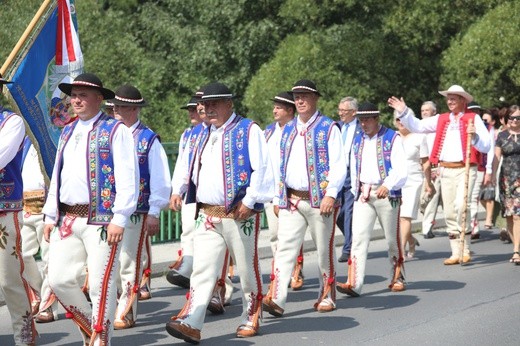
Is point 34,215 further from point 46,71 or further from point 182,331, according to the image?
point 182,331

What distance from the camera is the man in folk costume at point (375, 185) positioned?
1183 centimetres

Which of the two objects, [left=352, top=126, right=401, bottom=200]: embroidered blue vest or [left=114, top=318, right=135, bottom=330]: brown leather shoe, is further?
[left=352, top=126, right=401, bottom=200]: embroidered blue vest

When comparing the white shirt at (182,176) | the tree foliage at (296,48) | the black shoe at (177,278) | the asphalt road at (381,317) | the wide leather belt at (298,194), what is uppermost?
the tree foliage at (296,48)

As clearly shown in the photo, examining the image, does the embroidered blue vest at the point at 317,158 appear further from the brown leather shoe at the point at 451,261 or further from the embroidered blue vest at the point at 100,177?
the brown leather shoe at the point at 451,261

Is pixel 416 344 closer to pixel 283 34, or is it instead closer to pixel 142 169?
pixel 142 169

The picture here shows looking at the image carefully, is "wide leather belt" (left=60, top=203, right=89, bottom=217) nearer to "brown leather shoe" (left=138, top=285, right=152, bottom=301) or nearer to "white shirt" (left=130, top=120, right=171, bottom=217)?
"white shirt" (left=130, top=120, right=171, bottom=217)

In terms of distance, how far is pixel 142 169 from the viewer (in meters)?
10.4

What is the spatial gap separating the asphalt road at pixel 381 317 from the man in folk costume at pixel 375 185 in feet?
1.24

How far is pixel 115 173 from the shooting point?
27.2ft

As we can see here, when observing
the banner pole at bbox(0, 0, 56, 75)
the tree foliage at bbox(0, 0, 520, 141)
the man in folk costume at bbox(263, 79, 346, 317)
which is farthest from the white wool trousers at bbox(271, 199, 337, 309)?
the tree foliage at bbox(0, 0, 520, 141)

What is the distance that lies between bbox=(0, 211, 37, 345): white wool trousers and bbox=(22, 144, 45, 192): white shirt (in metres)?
1.86

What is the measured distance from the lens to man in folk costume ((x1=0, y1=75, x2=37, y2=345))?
8773mm

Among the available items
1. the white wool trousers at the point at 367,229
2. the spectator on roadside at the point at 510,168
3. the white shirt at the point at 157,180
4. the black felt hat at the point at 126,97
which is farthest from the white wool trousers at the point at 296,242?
the spectator on roadside at the point at 510,168

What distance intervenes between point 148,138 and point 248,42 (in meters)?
16.3
